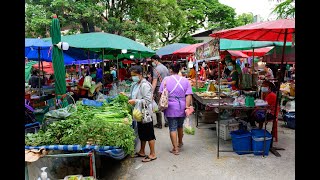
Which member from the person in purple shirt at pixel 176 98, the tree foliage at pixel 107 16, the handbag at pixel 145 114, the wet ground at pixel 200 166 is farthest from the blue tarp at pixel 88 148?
the tree foliage at pixel 107 16

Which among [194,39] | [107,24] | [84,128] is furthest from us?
[194,39]

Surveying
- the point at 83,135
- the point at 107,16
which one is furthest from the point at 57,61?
Result: the point at 107,16

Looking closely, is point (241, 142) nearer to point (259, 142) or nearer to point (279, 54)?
point (259, 142)

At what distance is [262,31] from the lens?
6.23 metres

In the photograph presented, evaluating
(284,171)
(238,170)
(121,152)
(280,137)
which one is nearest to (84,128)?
(121,152)

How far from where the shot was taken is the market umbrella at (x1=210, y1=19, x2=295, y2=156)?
4.96m

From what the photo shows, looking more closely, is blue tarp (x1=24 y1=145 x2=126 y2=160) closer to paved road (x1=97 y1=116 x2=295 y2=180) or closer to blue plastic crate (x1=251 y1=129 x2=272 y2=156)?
paved road (x1=97 y1=116 x2=295 y2=180)

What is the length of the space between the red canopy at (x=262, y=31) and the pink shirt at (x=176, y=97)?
118 centimetres

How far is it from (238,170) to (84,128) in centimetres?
281

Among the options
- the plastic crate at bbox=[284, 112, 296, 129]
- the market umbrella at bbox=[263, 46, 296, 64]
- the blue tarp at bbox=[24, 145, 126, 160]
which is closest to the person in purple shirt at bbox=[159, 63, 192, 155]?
the blue tarp at bbox=[24, 145, 126, 160]

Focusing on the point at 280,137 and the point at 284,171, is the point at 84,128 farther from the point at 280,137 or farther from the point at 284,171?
the point at 280,137

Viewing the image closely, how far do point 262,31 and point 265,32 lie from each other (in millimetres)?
339
